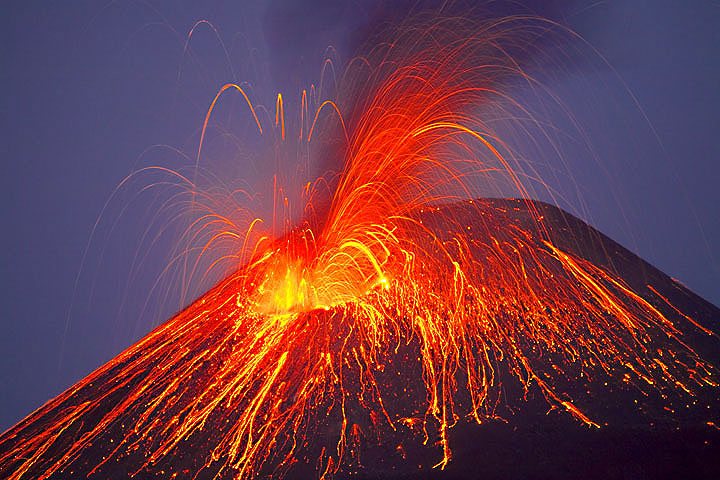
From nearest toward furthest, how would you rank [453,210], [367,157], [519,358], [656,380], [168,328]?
1. [656,380]
2. [519,358]
3. [168,328]
4. [367,157]
5. [453,210]

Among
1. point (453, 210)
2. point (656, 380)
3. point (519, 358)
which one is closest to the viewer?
point (656, 380)

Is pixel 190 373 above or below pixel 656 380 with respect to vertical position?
above

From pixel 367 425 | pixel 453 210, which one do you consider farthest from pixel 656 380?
pixel 453 210

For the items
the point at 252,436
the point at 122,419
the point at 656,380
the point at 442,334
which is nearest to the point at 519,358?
the point at 442,334

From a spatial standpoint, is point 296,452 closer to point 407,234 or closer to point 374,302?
point 374,302

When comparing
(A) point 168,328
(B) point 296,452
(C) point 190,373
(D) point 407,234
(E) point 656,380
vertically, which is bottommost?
(E) point 656,380

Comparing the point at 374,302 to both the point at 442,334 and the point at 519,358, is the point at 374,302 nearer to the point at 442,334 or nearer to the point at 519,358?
the point at 442,334

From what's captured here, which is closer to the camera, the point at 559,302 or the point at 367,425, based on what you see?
the point at 367,425
